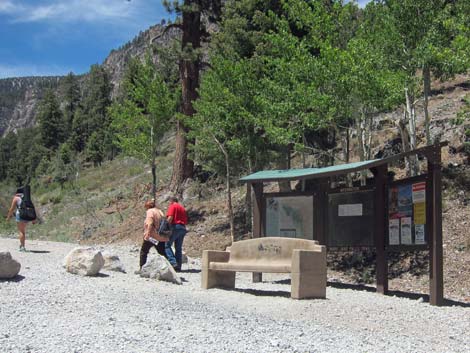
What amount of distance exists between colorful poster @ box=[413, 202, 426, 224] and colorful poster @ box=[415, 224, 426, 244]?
0.25 feet

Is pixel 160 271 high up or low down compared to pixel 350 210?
down

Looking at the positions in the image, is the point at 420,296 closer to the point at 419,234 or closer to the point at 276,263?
the point at 419,234

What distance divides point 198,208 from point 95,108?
59.8 meters

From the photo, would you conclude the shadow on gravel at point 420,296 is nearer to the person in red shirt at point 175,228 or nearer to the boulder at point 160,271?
the boulder at point 160,271

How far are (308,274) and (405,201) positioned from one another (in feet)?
8.15

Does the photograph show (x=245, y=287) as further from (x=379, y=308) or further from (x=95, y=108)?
(x=95, y=108)

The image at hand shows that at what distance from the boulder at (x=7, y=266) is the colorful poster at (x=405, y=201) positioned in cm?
665

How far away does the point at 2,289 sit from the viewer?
9133 mm

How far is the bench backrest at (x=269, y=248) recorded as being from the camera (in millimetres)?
10492

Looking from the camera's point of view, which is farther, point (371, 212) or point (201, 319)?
point (371, 212)

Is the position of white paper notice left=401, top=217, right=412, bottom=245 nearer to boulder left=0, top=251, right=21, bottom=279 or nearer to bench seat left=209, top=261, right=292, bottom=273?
bench seat left=209, top=261, right=292, bottom=273

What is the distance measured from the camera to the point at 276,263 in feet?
35.0

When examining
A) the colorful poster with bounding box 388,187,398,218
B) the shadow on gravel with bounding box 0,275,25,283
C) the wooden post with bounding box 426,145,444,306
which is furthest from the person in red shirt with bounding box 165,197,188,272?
the wooden post with bounding box 426,145,444,306

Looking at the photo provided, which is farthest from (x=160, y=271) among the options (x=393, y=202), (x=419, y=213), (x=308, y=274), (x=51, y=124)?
(x=51, y=124)
